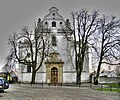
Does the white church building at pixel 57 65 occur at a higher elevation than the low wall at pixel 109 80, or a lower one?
higher

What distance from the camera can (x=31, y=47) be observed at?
52.1 meters

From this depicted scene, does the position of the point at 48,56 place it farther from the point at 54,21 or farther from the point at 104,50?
the point at 104,50

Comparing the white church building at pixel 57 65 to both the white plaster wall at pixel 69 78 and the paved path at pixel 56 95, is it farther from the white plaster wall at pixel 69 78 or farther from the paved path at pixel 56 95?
the paved path at pixel 56 95

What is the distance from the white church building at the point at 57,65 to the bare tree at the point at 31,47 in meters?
2.08

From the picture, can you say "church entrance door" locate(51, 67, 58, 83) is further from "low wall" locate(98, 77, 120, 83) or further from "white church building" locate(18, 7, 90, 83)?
"low wall" locate(98, 77, 120, 83)

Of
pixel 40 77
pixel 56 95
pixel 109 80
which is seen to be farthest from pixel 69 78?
pixel 56 95

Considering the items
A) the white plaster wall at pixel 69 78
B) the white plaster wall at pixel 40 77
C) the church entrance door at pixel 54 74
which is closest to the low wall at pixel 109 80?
the white plaster wall at pixel 69 78

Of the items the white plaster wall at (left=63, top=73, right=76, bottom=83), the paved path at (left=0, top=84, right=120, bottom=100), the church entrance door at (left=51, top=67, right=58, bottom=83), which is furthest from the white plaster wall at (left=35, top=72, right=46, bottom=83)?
the paved path at (left=0, top=84, right=120, bottom=100)

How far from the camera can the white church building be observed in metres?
56.0

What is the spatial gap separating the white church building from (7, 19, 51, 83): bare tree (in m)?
2.08

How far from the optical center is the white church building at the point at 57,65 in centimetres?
5600

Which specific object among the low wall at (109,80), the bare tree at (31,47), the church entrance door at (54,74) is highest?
the bare tree at (31,47)

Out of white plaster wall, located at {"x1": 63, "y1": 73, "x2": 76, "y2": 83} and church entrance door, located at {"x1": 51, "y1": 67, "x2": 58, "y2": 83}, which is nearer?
white plaster wall, located at {"x1": 63, "y1": 73, "x2": 76, "y2": 83}

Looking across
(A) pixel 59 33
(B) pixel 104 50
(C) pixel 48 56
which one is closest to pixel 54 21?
(A) pixel 59 33
